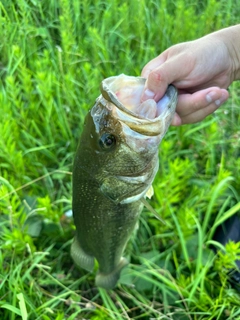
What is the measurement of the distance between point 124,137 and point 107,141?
0.23 feet

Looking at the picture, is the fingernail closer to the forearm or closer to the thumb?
the thumb

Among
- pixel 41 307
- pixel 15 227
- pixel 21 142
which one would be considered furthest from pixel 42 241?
pixel 21 142

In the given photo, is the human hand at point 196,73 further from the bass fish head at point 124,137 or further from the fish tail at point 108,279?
the fish tail at point 108,279

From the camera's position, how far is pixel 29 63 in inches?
105

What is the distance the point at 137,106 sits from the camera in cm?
146

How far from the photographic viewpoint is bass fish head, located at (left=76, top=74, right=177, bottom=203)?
130cm

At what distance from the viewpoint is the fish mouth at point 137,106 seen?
1277mm

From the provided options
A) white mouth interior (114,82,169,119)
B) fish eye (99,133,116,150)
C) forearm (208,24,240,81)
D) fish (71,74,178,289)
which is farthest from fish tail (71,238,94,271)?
forearm (208,24,240,81)

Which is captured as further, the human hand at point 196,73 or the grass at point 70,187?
the grass at point 70,187

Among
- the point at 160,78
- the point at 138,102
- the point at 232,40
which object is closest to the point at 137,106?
the point at 138,102

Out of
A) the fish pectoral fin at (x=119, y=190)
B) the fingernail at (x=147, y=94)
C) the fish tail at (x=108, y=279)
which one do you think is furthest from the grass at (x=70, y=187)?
the fingernail at (x=147, y=94)

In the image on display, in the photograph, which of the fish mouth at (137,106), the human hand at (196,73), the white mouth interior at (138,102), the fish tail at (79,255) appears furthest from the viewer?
the fish tail at (79,255)

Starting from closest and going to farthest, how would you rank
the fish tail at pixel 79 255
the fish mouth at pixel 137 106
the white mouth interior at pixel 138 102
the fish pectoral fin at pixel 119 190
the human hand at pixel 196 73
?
the fish mouth at pixel 137 106
the white mouth interior at pixel 138 102
the fish pectoral fin at pixel 119 190
the human hand at pixel 196 73
the fish tail at pixel 79 255

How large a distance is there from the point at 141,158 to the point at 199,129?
1.40 meters
